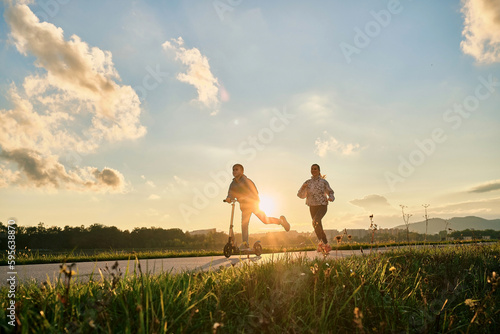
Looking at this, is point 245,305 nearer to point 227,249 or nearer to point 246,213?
point 227,249

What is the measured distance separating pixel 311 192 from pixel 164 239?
59.1m

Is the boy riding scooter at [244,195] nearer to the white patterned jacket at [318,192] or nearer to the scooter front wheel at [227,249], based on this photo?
the scooter front wheel at [227,249]

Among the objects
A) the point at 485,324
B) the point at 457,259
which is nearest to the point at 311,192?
the point at 457,259

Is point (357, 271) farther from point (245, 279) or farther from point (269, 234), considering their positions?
point (269, 234)

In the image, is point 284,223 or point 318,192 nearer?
point 318,192

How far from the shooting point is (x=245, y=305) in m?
3.52

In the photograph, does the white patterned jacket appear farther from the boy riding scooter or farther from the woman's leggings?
the boy riding scooter

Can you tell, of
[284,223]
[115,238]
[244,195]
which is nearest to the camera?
[244,195]

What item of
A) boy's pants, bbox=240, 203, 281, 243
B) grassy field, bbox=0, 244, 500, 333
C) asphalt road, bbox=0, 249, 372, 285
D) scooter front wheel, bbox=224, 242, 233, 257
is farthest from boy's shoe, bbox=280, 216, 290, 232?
grassy field, bbox=0, 244, 500, 333

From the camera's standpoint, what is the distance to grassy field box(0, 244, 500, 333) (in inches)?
104

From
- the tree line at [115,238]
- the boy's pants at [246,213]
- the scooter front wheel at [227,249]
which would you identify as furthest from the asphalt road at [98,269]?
the tree line at [115,238]

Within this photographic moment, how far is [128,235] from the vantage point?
6462 centimetres

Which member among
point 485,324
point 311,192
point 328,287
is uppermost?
point 311,192

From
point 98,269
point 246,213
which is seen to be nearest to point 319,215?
point 246,213
